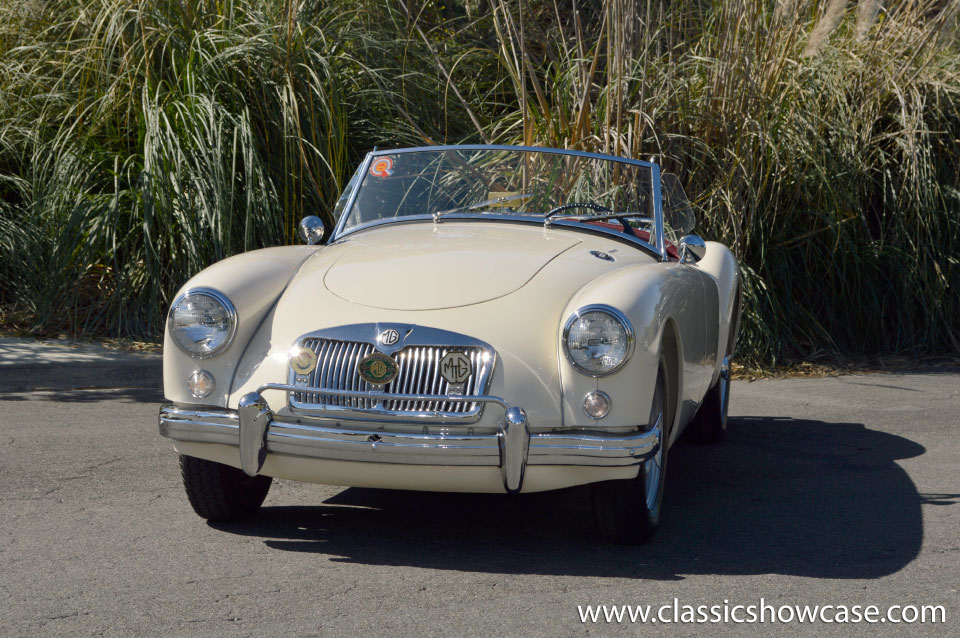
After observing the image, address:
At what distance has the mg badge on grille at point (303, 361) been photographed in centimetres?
351

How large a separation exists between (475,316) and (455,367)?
0.21m

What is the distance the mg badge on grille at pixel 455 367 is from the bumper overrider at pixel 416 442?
0.24 feet

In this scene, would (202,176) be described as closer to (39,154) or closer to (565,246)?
(39,154)

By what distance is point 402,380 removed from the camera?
136 inches

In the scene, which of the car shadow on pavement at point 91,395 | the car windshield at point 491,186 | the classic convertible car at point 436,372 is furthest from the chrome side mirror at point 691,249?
the car shadow on pavement at point 91,395

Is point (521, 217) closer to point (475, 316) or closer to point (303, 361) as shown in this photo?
point (475, 316)

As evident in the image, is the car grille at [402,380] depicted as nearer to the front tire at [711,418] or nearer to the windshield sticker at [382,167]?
the windshield sticker at [382,167]

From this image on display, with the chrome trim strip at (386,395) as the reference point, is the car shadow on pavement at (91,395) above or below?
below

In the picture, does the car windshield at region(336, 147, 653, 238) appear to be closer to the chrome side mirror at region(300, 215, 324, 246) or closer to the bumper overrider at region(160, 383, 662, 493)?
the chrome side mirror at region(300, 215, 324, 246)

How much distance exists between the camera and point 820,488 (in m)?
4.65

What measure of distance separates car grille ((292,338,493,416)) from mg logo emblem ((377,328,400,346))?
0.04m

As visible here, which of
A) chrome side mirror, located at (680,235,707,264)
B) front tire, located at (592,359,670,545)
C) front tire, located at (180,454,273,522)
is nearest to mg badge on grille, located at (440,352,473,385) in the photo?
front tire, located at (592,359,670,545)

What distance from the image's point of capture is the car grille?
11.2 feet

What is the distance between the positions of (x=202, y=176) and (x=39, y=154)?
1.43 meters
